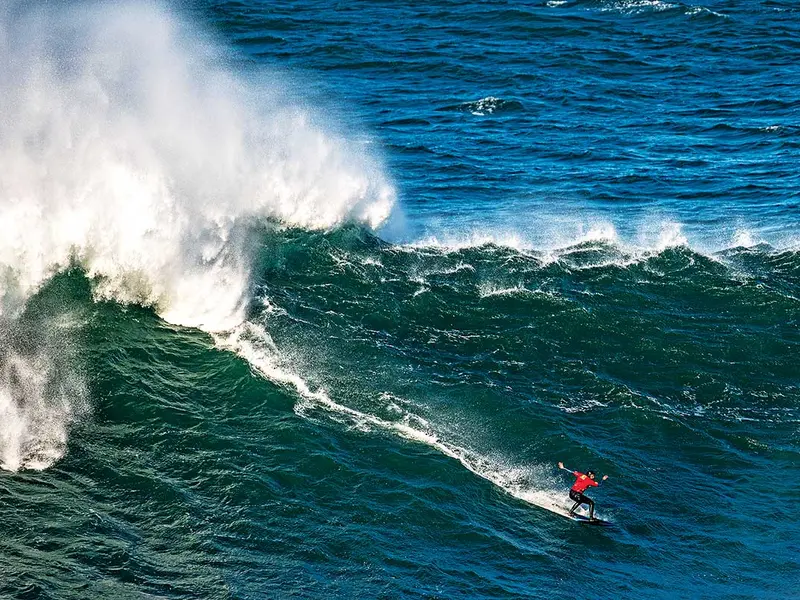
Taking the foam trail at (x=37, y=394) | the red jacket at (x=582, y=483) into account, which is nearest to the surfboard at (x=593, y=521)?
the red jacket at (x=582, y=483)

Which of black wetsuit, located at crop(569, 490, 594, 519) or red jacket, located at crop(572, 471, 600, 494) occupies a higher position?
red jacket, located at crop(572, 471, 600, 494)

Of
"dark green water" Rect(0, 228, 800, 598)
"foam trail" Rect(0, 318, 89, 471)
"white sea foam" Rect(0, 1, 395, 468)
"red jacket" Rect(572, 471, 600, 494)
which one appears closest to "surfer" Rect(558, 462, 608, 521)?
"red jacket" Rect(572, 471, 600, 494)

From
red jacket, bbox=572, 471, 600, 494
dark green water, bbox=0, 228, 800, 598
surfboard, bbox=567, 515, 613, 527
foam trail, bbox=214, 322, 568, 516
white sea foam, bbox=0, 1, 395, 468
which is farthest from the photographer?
white sea foam, bbox=0, 1, 395, 468

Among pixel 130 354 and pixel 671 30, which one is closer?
pixel 130 354

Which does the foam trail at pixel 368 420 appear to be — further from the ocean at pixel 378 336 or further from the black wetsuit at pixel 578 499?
the black wetsuit at pixel 578 499

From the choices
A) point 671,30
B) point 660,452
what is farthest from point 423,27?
point 660,452

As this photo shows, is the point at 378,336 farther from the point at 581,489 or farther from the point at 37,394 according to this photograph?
the point at 37,394

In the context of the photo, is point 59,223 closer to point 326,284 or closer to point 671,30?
point 326,284

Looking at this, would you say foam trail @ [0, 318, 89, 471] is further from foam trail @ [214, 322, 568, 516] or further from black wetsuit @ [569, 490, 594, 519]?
black wetsuit @ [569, 490, 594, 519]
